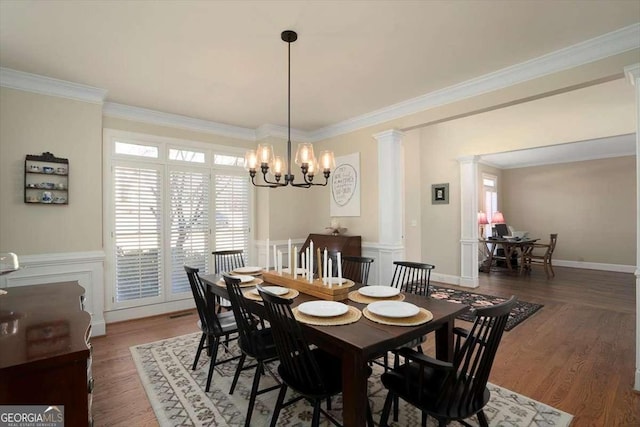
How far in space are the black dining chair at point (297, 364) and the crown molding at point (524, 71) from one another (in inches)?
116

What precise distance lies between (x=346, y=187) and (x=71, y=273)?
3.52m

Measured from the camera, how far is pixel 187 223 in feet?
14.4

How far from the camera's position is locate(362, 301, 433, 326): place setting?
177cm

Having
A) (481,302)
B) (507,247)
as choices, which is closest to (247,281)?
(481,302)

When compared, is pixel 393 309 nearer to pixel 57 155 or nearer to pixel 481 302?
pixel 481 302

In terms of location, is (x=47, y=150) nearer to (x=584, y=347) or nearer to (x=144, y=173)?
(x=144, y=173)

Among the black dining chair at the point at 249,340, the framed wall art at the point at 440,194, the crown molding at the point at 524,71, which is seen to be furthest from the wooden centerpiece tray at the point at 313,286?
the framed wall art at the point at 440,194

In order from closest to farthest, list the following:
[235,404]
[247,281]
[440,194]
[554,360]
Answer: [235,404]
[247,281]
[554,360]
[440,194]

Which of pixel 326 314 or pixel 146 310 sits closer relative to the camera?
pixel 326 314

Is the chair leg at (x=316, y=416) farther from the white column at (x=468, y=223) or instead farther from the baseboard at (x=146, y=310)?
the white column at (x=468, y=223)

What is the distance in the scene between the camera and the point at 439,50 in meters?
2.65

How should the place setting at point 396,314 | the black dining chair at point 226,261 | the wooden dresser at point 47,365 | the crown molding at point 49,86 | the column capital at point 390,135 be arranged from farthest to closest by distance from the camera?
1. the column capital at point 390,135
2. the black dining chair at point 226,261
3. the crown molding at point 49,86
4. the place setting at point 396,314
5. the wooden dresser at point 47,365

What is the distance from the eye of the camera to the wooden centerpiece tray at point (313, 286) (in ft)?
7.27

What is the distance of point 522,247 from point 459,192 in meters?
2.51
